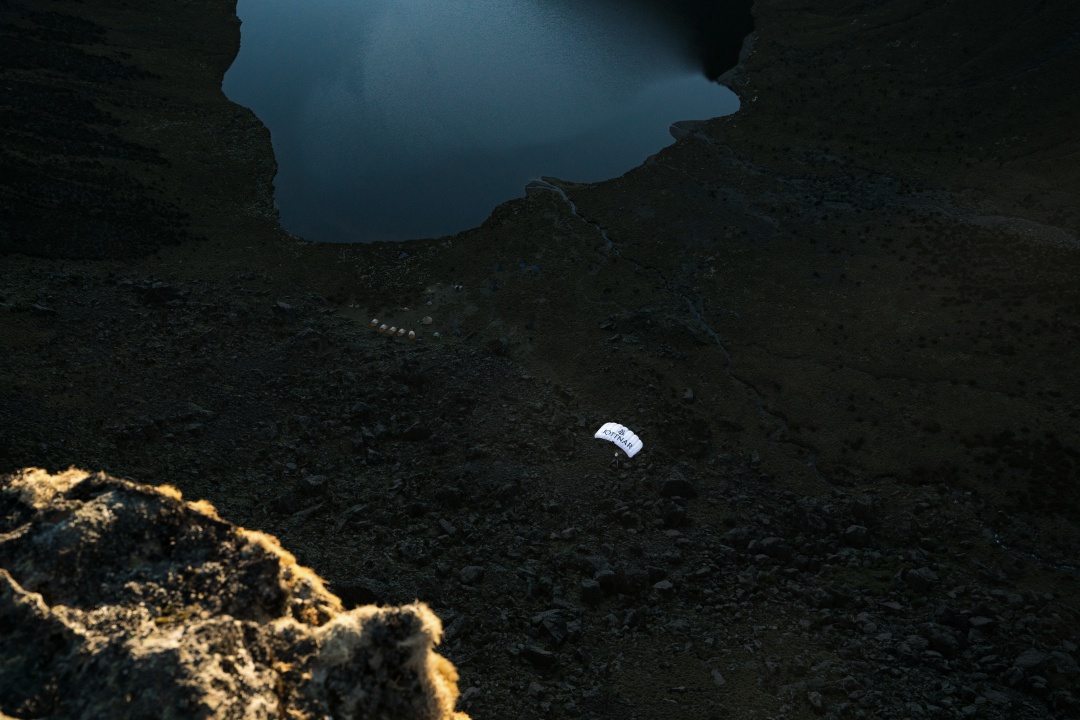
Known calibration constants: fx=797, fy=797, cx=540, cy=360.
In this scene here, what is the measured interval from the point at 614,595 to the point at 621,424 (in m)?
13.7

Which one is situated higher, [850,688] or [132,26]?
[132,26]

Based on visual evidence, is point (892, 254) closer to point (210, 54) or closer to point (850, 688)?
point (850, 688)

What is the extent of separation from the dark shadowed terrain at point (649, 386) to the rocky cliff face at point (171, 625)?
17.2 m

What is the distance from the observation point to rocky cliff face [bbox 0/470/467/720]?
1677 centimetres

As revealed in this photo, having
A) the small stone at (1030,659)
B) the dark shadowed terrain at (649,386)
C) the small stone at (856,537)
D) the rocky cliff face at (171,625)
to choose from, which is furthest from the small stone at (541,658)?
the small stone at (1030,659)

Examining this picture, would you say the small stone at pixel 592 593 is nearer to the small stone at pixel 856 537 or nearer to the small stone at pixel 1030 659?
the small stone at pixel 856 537

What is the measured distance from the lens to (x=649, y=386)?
55.7 meters

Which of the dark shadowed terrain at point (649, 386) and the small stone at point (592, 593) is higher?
the dark shadowed terrain at point (649, 386)

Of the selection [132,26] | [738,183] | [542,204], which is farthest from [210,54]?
[738,183]

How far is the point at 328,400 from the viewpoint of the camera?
53500 millimetres

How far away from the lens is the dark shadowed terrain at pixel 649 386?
38.4 metres

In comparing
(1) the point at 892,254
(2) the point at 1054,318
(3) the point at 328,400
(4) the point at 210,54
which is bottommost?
(3) the point at 328,400

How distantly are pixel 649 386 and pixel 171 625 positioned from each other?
41.1 meters

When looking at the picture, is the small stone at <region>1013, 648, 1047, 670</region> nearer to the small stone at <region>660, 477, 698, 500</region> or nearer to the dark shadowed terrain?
the dark shadowed terrain
